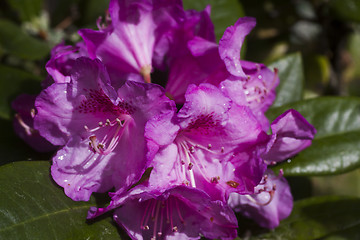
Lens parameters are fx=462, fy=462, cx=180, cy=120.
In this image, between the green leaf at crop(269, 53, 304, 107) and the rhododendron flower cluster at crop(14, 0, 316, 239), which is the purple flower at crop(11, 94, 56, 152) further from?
the green leaf at crop(269, 53, 304, 107)

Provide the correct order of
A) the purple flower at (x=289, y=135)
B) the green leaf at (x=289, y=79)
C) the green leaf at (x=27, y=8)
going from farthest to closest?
the green leaf at (x=27, y=8) < the green leaf at (x=289, y=79) < the purple flower at (x=289, y=135)

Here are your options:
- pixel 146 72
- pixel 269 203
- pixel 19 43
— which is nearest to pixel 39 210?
pixel 146 72

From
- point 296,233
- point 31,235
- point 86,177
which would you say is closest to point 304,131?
point 296,233

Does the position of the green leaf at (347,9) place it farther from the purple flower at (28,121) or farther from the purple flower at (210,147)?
the purple flower at (28,121)

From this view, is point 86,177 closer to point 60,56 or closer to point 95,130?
point 95,130

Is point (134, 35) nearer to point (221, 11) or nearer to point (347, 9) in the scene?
point (221, 11)

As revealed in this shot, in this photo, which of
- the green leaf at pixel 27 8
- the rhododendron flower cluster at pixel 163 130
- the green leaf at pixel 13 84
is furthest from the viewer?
the green leaf at pixel 27 8

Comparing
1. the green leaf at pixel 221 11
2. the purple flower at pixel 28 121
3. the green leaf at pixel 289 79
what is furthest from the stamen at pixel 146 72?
the green leaf at pixel 289 79
